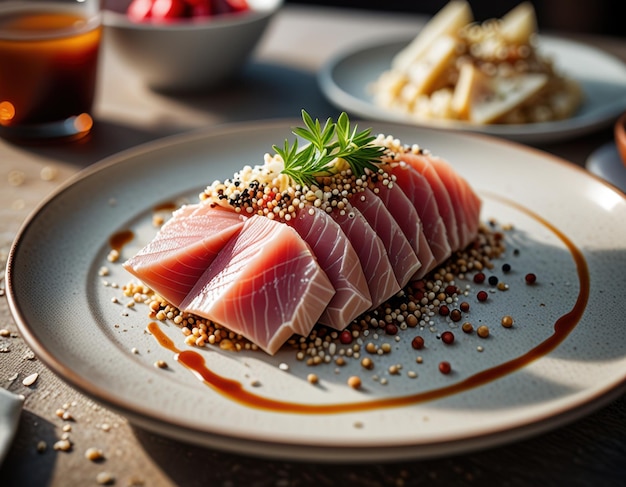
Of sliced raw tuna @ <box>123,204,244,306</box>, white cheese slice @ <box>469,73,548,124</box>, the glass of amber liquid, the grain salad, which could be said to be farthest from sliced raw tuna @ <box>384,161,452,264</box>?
the glass of amber liquid

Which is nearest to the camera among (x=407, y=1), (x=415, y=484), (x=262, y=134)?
(x=415, y=484)

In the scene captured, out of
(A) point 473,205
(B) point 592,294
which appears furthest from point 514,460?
(A) point 473,205

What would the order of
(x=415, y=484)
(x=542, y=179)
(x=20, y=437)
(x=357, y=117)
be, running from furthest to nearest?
(x=357, y=117) → (x=542, y=179) → (x=20, y=437) → (x=415, y=484)

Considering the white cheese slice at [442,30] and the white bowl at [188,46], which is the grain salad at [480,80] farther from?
the white bowl at [188,46]

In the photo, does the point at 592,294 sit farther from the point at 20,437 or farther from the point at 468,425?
the point at 20,437

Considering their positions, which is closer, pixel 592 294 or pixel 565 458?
pixel 565 458

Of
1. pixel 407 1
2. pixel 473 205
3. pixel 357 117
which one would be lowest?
pixel 407 1

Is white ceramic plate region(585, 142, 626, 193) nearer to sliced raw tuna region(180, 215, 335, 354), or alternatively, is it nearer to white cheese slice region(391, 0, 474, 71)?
white cheese slice region(391, 0, 474, 71)
